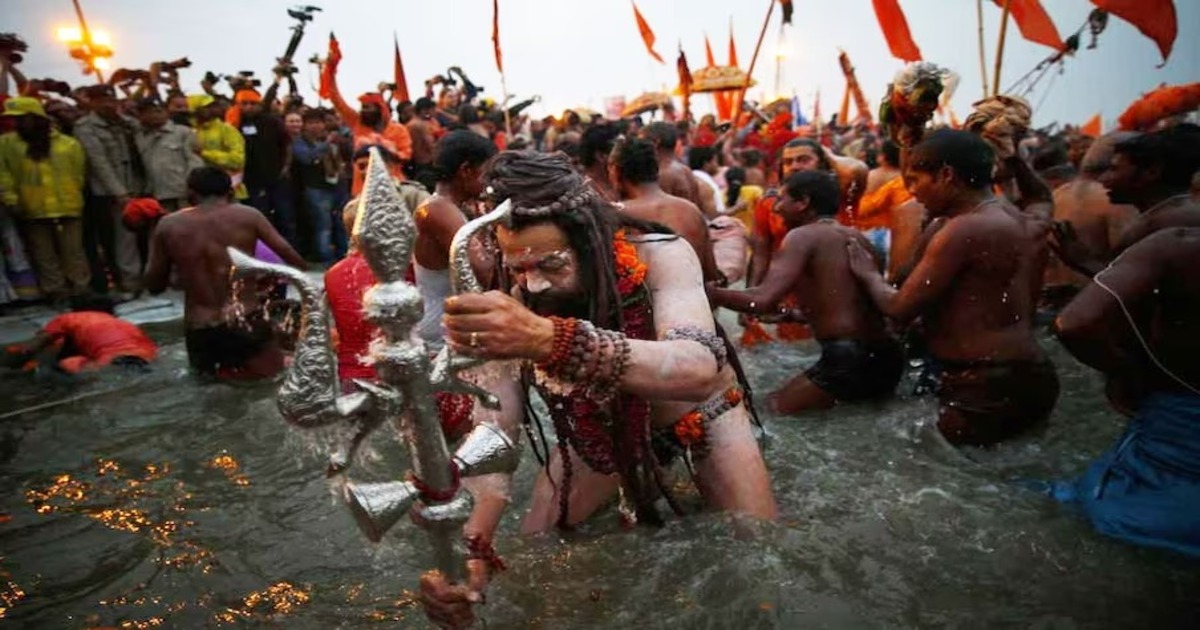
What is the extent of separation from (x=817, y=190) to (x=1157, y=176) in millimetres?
1663

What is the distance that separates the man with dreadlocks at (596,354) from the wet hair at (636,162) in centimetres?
245

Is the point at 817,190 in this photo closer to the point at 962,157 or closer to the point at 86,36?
the point at 962,157

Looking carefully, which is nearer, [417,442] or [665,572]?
[417,442]

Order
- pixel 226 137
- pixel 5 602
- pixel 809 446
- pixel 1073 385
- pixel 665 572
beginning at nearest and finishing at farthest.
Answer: pixel 665 572 → pixel 5 602 → pixel 809 446 → pixel 1073 385 → pixel 226 137

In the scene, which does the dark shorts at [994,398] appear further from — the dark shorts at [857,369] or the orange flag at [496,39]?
the orange flag at [496,39]

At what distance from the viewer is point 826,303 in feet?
14.1

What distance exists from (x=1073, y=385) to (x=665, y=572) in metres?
3.86

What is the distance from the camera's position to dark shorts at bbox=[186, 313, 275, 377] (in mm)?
5332

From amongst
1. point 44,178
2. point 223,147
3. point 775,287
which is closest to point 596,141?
point 775,287

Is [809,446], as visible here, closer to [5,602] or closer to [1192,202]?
[1192,202]

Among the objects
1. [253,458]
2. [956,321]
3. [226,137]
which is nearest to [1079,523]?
[956,321]

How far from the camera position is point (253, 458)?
423 cm

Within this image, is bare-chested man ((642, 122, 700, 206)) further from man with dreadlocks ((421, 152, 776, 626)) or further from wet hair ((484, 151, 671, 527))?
wet hair ((484, 151, 671, 527))

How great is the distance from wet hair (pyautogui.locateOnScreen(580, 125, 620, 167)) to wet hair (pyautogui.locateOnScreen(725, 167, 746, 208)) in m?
3.94
